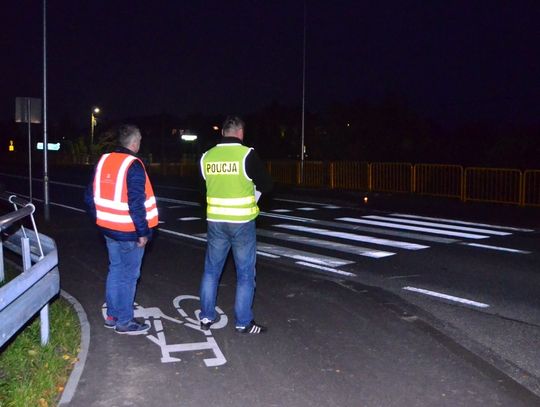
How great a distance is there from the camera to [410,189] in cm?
2359

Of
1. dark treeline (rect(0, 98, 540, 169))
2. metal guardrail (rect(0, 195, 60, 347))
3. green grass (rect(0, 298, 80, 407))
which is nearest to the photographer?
metal guardrail (rect(0, 195, 60, 347))

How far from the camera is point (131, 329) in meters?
6.19

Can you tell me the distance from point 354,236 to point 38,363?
869 cm

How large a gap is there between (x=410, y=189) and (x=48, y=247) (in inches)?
752

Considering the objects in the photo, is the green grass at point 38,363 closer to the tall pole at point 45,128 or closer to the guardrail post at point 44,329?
the guardrail post at point 44,329

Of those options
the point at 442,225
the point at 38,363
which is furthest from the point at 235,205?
the point at 442,225

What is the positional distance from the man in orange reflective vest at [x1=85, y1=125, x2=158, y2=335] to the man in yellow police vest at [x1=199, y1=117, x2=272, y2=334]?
59 cm

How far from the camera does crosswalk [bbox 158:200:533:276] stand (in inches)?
421

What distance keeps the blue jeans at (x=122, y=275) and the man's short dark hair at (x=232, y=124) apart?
1.35 m

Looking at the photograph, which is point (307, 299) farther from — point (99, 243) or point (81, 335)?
point (99, 243)

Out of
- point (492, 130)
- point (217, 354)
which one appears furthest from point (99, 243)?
point (492, 130)

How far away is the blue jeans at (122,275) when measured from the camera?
19.8 feet

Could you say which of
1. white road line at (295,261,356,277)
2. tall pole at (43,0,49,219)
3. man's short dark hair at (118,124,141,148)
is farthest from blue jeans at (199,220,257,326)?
tall pole at (43,0,49,219)

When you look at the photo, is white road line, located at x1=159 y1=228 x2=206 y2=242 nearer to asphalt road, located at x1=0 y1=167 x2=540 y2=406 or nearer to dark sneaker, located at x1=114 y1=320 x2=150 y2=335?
asphalt road, located at x1=0 y1=167 x2=540 y2=406
